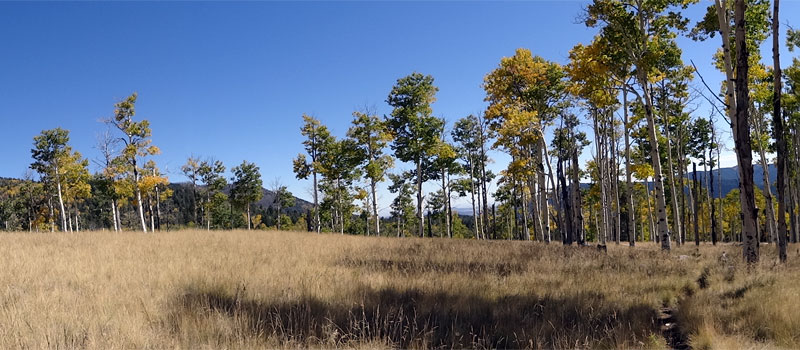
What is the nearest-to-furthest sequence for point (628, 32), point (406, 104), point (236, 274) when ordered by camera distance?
point (236, 274)
point (628, 32)
point (406, 104)

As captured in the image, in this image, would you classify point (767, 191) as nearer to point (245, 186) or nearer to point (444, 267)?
point (444, 267)

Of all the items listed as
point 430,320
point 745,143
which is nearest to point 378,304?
point 430,320

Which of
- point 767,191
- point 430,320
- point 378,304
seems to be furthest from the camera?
point 767,191

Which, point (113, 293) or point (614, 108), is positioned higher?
point (614, 108)

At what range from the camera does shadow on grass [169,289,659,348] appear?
4266 mm

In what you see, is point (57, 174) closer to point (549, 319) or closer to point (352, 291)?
point (352, 291)

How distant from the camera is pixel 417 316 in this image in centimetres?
507

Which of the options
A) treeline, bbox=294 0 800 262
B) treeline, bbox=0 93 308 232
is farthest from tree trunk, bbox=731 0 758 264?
treeline, bbox=0 93 308 232

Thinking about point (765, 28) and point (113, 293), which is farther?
point (765, 28)

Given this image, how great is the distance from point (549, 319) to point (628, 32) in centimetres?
1280

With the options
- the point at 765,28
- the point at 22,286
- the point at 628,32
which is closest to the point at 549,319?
the point at 22,286

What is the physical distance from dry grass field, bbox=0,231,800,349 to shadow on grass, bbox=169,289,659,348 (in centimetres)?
3

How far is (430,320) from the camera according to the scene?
16.4 ft

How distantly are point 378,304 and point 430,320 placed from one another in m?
0.74
